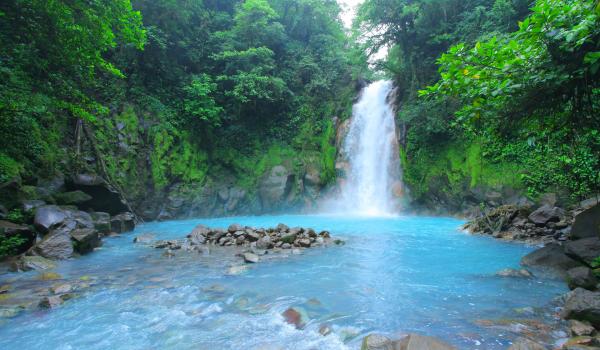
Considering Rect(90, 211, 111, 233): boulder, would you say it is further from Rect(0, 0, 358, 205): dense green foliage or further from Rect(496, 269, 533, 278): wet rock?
Rect(496, 269, 533, 278): wet rock

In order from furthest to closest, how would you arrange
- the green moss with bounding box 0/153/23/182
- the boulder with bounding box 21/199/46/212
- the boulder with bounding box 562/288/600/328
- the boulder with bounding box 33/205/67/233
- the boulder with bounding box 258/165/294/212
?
the boulder with bounding box 258/165/294/212
the green moss with bounding box 0/153/23/182
the boulder with bounding box 21/199/46/212
the boulder with bounding box 33/205/67/233
the boulder with bounding box 562/288/600/328

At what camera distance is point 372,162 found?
19047mm

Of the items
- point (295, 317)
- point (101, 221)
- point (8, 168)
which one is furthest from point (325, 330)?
point (101, 221)

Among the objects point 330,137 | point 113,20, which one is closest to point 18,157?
point 113,20

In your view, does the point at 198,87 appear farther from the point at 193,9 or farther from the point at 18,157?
the point at 18,157

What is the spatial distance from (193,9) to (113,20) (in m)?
12.9

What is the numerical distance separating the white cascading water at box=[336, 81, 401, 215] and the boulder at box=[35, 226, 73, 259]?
45.2ft

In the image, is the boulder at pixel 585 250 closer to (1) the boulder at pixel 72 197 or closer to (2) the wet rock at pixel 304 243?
(2) the wet rock at pixel 304 243

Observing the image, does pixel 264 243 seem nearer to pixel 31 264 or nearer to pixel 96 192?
pixel 31 264

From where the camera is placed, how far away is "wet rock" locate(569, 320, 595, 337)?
3.01m

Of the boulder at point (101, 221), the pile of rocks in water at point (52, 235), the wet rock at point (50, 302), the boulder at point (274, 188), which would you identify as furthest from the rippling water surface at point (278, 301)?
the boulder at point (274, 188)

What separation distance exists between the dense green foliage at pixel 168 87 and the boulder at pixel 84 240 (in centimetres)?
257

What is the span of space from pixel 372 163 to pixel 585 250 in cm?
1440

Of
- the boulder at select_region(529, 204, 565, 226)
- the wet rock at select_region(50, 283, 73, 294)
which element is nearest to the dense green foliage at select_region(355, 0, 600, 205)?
the boulder at select_region(529, 204, 565, 226)
